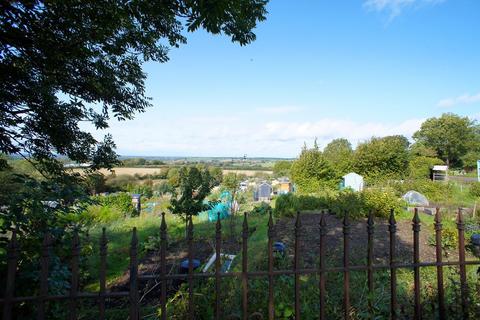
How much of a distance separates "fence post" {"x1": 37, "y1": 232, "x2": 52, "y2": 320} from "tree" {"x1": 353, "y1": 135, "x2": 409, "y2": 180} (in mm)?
25845

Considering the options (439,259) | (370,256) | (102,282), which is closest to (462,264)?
(439,259)

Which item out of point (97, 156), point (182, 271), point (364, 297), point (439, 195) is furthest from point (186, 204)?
point (439, 195)

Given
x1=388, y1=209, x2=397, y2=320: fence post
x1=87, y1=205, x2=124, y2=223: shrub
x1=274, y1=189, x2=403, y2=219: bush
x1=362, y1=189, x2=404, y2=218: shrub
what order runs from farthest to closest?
1. x1=87, y1=205, x2=124, y2=223: shrub
2. x1=362, y1=189, x2=404, y2=218: shrub
3. x1=274, y1=189, x2=403, y2=219: bush
4. x1=388, y1=209, x2=397, y2=320: fence post

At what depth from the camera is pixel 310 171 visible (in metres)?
21.5

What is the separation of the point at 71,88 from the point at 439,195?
20.8m

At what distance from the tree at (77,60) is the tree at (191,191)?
2554mm

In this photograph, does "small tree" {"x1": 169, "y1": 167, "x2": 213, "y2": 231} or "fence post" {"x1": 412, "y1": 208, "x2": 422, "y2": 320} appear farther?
"small tree" {"x1": 169, "y1": 167, "x2": 213, "y2": 231}

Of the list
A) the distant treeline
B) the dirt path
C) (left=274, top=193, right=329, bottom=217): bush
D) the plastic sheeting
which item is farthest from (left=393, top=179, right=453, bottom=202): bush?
the distant treeline

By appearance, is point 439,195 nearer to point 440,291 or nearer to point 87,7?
point 440,291

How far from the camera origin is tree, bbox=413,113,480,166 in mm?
48031

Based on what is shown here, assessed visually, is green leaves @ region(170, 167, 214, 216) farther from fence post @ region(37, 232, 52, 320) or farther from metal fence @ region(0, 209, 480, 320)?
fence post @ region(37, 232, 52, 320)

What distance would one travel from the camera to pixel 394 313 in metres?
2.46

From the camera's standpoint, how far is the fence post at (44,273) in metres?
2.02

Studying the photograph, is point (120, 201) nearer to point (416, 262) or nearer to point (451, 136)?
point (416, 262)
